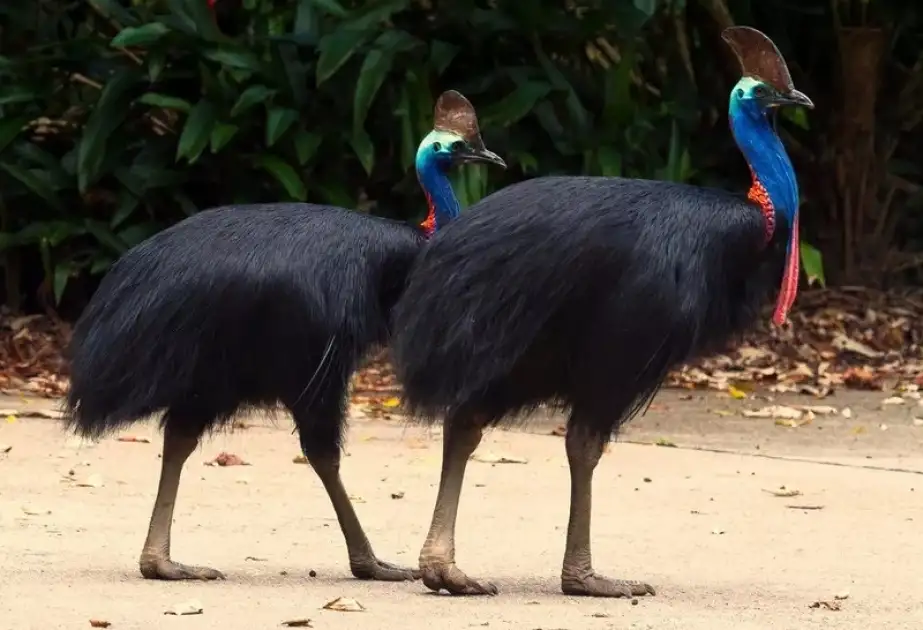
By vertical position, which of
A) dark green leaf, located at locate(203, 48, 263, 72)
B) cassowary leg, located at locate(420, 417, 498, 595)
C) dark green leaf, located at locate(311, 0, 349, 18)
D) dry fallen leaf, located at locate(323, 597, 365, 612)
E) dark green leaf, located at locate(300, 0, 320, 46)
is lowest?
dry fallen leaf, located at locate(323, 597, 365, 612)

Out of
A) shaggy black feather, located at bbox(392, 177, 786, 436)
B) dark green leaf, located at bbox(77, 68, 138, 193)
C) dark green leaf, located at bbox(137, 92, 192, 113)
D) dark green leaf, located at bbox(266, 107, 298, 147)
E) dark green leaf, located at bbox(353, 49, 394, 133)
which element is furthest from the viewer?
dark green leaf, located at bbox(77, 68, 138, 193)

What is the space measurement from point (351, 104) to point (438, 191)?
16.9 ft

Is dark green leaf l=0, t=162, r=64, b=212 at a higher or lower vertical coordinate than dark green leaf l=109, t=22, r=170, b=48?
lower

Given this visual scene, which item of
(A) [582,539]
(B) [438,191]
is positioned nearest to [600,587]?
(A) [582,539]

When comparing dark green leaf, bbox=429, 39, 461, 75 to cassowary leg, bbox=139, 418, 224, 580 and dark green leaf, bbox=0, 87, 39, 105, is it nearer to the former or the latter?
dark green leaf, bbox=0, 87, 39, 105

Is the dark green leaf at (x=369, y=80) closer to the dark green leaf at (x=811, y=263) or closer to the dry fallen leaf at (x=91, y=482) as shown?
the dark green leaf at (x=811, y=263)

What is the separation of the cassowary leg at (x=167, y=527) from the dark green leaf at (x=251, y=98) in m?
5.43

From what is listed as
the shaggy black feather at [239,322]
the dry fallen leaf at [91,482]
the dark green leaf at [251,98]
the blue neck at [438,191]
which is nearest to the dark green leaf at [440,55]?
the dark green leaf at [251,98]

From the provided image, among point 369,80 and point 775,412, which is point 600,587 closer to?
point 775,412

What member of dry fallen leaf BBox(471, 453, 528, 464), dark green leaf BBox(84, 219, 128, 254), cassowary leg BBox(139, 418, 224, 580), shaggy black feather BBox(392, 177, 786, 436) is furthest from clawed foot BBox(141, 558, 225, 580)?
dark green leaf BBox(84, 219, 128, 254)

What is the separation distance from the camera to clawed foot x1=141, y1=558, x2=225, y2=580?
571 cm

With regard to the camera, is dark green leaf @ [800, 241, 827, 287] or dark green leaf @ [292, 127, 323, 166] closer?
dark green leaf @ [292, 127, 323, 166]

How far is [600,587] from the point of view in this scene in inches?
217

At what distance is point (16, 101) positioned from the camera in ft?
38.3
